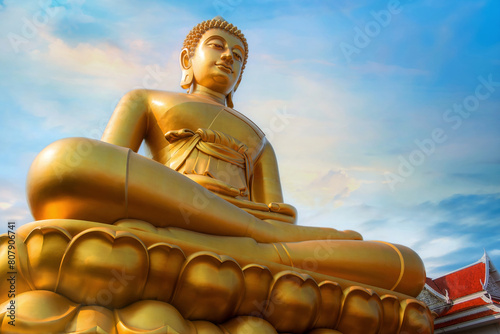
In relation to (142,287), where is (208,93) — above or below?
above

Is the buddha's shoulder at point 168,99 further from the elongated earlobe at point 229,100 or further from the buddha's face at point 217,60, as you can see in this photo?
the elongated earlobe at point 229,100

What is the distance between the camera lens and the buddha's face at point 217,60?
4910 millimetres

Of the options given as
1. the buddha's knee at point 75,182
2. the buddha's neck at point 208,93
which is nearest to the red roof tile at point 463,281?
the buddha's neck at point 208,93

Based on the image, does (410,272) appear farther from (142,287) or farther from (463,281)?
(463,281)

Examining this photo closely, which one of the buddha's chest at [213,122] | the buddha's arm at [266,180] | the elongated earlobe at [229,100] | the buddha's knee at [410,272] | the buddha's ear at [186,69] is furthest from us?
the elongated earlobe at [229,100]

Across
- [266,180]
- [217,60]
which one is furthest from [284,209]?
[217,60]

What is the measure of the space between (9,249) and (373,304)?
7.08ft

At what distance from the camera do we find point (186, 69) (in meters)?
5.24

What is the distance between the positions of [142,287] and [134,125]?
2.25 meters

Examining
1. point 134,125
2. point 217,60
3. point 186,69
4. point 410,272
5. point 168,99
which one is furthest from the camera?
point 186,69

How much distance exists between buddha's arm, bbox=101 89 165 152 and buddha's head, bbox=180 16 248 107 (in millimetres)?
811

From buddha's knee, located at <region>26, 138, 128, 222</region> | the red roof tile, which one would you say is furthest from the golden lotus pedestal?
the red roof tile

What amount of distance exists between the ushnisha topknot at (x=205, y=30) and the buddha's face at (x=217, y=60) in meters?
0.05

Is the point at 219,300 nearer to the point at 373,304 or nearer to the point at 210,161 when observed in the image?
the point at 373,304
